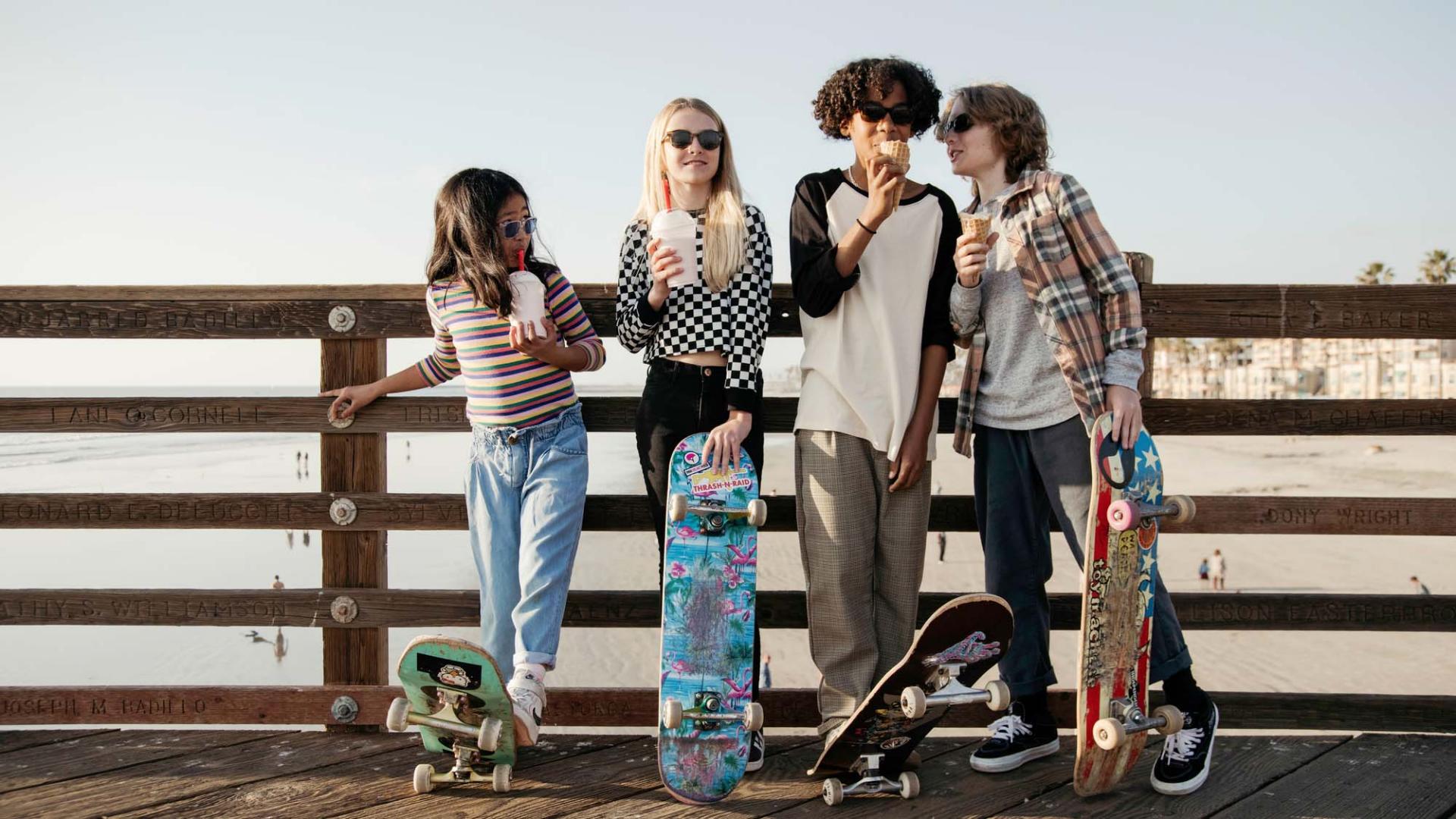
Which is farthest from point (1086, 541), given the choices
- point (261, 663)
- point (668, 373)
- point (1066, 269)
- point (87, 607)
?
point (261, 663)

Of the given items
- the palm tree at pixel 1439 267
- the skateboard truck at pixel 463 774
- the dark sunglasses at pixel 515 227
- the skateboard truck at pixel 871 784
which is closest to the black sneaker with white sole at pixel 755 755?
the skateboard truck at pixel 871 784

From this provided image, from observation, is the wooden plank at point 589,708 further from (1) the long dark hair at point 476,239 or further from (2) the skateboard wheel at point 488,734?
(1) the long dark hair at point 476,239

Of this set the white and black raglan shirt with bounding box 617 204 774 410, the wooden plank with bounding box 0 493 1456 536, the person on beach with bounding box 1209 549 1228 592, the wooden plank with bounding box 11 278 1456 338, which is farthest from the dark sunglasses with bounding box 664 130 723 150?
the person on beach with bounding box 1209 549 1228 592

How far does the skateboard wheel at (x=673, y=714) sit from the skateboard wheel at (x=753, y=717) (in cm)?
19

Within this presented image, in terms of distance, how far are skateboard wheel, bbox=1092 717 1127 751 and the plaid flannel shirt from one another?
0.83 meters

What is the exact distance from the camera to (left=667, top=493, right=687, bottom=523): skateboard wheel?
101 inches

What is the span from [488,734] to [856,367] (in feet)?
4.87

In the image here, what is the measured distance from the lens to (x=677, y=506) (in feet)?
8.46

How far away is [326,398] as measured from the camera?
3227 millimetres

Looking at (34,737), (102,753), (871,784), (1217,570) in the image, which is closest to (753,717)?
(871,784)

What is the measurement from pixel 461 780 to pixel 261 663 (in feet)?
30.4

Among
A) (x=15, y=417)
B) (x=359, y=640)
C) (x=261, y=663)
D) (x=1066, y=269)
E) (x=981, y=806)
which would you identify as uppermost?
(x=1066, y=269)

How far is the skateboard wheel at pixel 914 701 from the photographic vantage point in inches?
93.9

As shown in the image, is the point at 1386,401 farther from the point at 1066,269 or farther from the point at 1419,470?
the point at 1419,470
